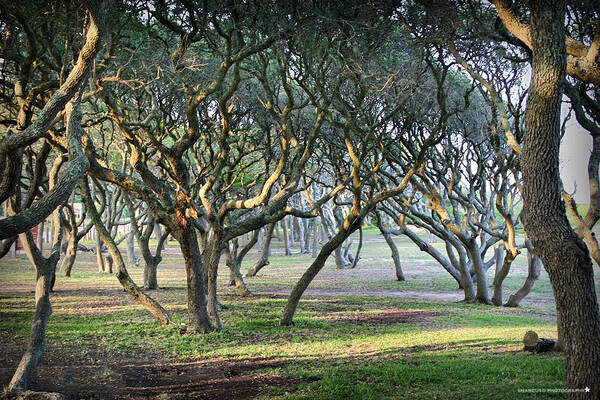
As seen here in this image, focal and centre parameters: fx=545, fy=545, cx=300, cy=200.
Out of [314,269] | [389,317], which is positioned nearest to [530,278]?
[389,317]

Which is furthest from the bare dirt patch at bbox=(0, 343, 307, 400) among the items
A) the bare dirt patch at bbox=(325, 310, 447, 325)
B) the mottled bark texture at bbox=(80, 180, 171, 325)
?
the bare dirt patch at bbox=(325, 310, 447, 325)

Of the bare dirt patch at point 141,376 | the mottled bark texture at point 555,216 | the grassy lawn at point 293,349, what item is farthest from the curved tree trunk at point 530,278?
the mottled bark texture at point 555,216

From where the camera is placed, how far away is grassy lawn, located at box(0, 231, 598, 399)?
258 inches

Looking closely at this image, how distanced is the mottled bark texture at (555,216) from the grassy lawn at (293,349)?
1.47 m

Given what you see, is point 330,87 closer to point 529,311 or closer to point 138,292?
point 138,292

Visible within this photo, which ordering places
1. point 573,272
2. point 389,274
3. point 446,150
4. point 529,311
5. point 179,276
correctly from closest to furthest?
point 573,272 < point 529,311 < point 446,150 < point 179,276 < point 389,274

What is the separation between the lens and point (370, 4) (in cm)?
848

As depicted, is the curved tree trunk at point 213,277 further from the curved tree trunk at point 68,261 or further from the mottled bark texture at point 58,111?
the curved tree trunk at point 68,261

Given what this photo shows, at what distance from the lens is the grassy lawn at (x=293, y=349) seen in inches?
258

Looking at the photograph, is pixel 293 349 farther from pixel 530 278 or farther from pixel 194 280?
pixel 530 278

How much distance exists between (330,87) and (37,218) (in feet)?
29.1

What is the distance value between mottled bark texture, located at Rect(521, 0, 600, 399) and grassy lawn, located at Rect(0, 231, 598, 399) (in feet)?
4.82

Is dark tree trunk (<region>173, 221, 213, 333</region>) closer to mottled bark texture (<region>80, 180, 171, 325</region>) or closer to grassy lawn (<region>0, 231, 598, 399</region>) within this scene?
grassy lawn (<region>0, 231, 598, 399</region>)

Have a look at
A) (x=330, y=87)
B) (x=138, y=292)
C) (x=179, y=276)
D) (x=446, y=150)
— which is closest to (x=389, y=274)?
(x=179, y=276)
